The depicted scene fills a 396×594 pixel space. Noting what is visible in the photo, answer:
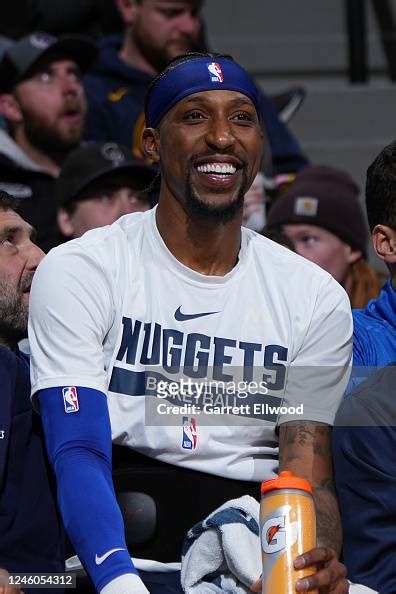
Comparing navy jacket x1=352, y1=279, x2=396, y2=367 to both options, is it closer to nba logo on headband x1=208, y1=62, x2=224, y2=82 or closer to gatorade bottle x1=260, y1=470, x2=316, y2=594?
nba logo on headband x1=208, y1=62, x2=224, y2=82

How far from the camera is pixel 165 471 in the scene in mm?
3371

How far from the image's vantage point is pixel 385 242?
3775mm

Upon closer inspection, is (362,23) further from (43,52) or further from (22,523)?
(22,523)

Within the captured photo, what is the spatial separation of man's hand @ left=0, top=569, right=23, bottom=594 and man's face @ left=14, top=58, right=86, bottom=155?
323 centimetres

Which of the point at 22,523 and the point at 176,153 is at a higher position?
the point at 176,153

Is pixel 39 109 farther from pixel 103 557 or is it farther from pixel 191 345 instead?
pixel 103 557

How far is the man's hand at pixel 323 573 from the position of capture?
275 cm

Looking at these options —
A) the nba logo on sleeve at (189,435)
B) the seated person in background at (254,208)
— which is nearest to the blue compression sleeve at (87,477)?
the nba logo on sleeve at (189,435)

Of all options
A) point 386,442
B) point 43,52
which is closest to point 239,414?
point 386,442

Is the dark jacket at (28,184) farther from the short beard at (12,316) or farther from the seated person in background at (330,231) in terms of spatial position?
the short beard at (12,316)

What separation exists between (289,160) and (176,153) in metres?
3.01

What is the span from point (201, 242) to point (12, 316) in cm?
54

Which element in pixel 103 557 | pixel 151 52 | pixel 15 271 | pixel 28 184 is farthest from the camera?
pixel 151 52

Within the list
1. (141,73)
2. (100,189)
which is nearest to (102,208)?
(100,189)
